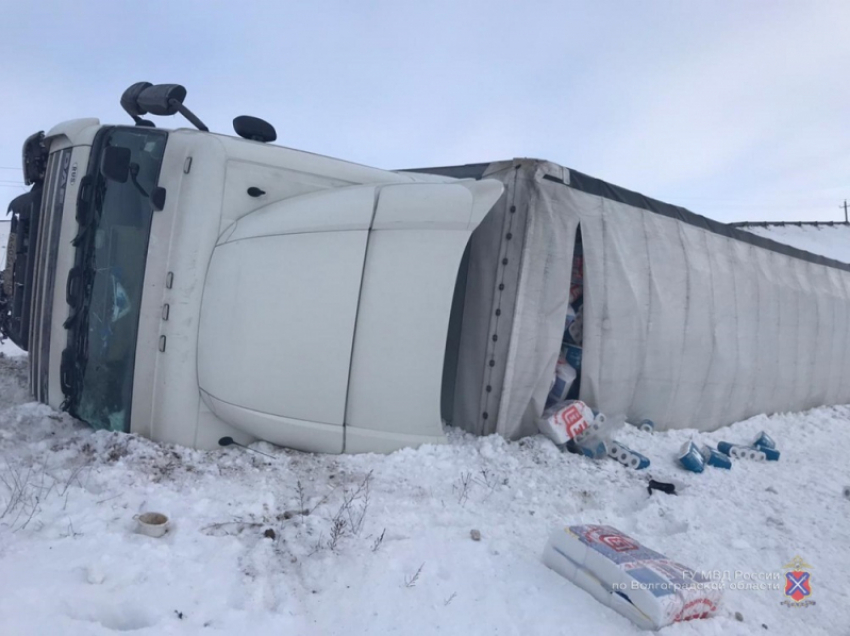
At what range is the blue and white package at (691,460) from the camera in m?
4.41

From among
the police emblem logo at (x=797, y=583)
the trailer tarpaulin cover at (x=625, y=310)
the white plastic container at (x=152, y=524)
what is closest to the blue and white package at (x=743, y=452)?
the trailer tarpaulin cover at (x=625, y=310)

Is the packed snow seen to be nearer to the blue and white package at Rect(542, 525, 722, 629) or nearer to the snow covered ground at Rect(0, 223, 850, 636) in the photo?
the snow covered ground at Rect(0, 223, 850, 636)

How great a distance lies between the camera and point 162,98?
3756 millimetres

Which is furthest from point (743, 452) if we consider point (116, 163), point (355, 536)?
point (116, 163)

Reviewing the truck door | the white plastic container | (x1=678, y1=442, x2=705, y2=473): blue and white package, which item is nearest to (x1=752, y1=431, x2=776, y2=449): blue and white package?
(x1=678, y1=442, x2=705, y2=473): blue and white package

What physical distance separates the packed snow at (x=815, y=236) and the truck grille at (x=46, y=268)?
2589cm

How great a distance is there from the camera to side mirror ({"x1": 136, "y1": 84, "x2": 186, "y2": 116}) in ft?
12.3

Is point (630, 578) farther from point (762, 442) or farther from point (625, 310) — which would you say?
point (762, 442)

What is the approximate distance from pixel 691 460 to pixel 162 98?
15.2ft

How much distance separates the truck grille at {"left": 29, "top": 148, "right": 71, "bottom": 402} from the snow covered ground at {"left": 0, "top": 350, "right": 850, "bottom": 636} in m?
0.27

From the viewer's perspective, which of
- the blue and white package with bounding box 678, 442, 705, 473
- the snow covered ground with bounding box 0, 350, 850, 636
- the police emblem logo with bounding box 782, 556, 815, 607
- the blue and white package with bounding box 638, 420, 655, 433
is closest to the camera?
the snow covered ground with bounding box 0, 350, 850, 636

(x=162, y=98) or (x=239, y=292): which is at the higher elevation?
(x=162, y=98)

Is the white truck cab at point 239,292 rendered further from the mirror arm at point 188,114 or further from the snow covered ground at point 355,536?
the snow covered ground at point 355,536

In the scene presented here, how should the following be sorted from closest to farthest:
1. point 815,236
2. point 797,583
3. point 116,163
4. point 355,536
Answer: point 355,536, point 797,583, point 116,163, point 815,236
